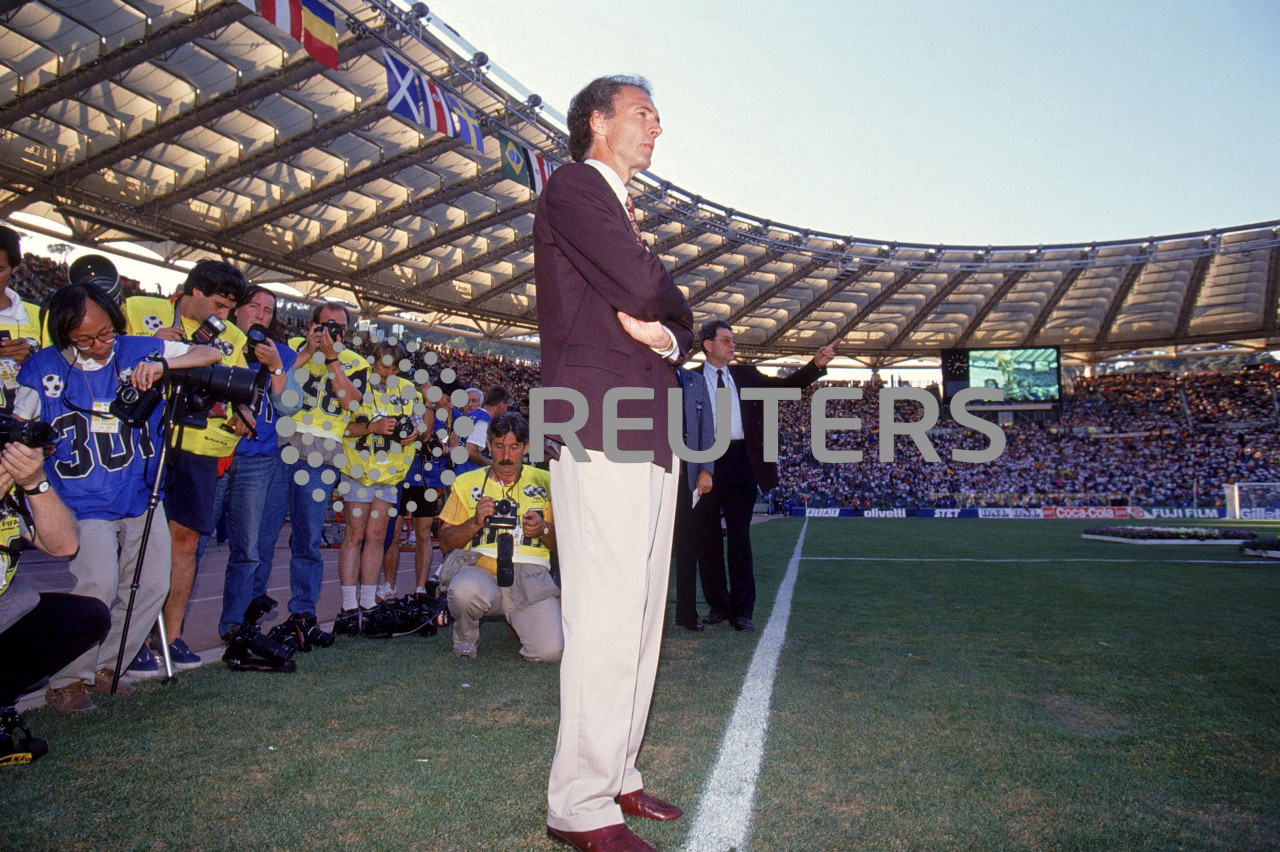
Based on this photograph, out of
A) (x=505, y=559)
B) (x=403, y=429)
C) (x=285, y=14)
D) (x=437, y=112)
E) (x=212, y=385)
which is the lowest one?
(x=505, y=559)

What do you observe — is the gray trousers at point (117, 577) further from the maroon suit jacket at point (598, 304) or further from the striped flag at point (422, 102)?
the striped flag at point (422, 102)

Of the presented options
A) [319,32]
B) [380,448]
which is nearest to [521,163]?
[319,32]

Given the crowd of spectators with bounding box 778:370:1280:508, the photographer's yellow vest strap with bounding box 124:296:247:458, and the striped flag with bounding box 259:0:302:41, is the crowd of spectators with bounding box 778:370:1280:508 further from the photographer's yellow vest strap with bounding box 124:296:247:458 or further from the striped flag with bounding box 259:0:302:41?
the photographer's yellow vest strap with bounding box 124:296:247:458

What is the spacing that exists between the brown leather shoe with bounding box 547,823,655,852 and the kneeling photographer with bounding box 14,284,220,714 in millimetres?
2121

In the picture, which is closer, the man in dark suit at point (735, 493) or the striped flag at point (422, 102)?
the man in dark suit at point (735, 493)

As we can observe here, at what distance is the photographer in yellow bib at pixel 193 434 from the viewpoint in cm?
366

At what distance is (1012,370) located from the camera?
1352 inches

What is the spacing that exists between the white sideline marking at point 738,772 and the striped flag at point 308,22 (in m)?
10.5

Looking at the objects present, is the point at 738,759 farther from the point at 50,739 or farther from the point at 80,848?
the point at 50,739

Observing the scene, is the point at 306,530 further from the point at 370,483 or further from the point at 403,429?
the point at 403,429

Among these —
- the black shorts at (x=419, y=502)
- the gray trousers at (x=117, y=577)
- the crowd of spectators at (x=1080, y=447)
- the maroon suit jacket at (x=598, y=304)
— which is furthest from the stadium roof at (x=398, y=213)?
the maroon suit jacket at (x=598, y=304)

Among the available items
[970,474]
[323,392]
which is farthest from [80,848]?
[970,474]

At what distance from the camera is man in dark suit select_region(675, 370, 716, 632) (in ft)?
14.5

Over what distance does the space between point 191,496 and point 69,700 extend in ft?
3.76
